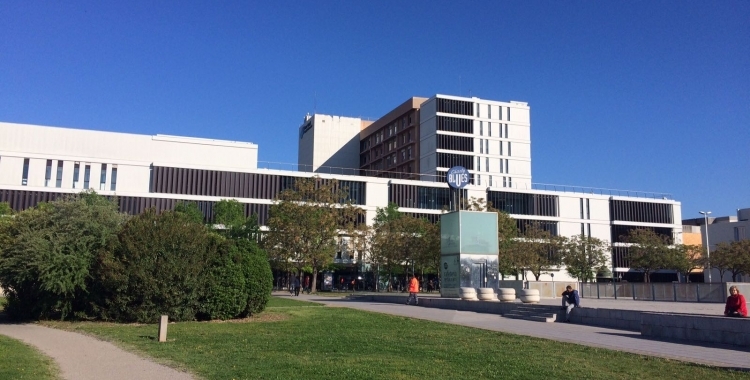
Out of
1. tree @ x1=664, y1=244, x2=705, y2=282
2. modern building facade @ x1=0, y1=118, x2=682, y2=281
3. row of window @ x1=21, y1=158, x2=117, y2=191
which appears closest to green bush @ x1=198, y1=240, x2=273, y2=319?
modern building facade @ x1=0, y1=118, x2=682, y2=281

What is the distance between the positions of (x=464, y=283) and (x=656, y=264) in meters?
47.6

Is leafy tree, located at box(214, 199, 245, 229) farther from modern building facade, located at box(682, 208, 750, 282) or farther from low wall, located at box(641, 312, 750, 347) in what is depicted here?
modern building facade, located at box(682, 208, 750, 282)

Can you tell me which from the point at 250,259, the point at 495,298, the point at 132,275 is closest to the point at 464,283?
the point at 495,298

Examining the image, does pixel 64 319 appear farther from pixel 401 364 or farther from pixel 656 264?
pixel 656 264

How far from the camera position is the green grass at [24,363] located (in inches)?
444

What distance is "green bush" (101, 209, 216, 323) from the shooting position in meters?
22.3

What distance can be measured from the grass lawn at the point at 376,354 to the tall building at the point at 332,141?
9730 cm

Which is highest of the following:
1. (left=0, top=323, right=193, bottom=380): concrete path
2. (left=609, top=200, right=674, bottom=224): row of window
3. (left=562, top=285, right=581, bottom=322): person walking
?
(left=609, top=200, right=674, bottom=224): row of window

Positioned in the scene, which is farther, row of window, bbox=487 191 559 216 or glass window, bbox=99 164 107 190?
row of window, bbox=487 191 559 216

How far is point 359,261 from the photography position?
73.4 m

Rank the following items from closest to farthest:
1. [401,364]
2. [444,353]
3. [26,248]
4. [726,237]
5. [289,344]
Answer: [401,364], [444,353], [289,344], [26,248], [726,237]

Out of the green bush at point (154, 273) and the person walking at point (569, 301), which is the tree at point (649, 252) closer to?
the person walking at point (569, 301)

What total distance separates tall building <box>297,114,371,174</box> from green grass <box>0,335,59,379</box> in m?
103

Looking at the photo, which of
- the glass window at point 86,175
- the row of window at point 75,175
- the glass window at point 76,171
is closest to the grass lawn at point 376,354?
the row of window at point 75,175
